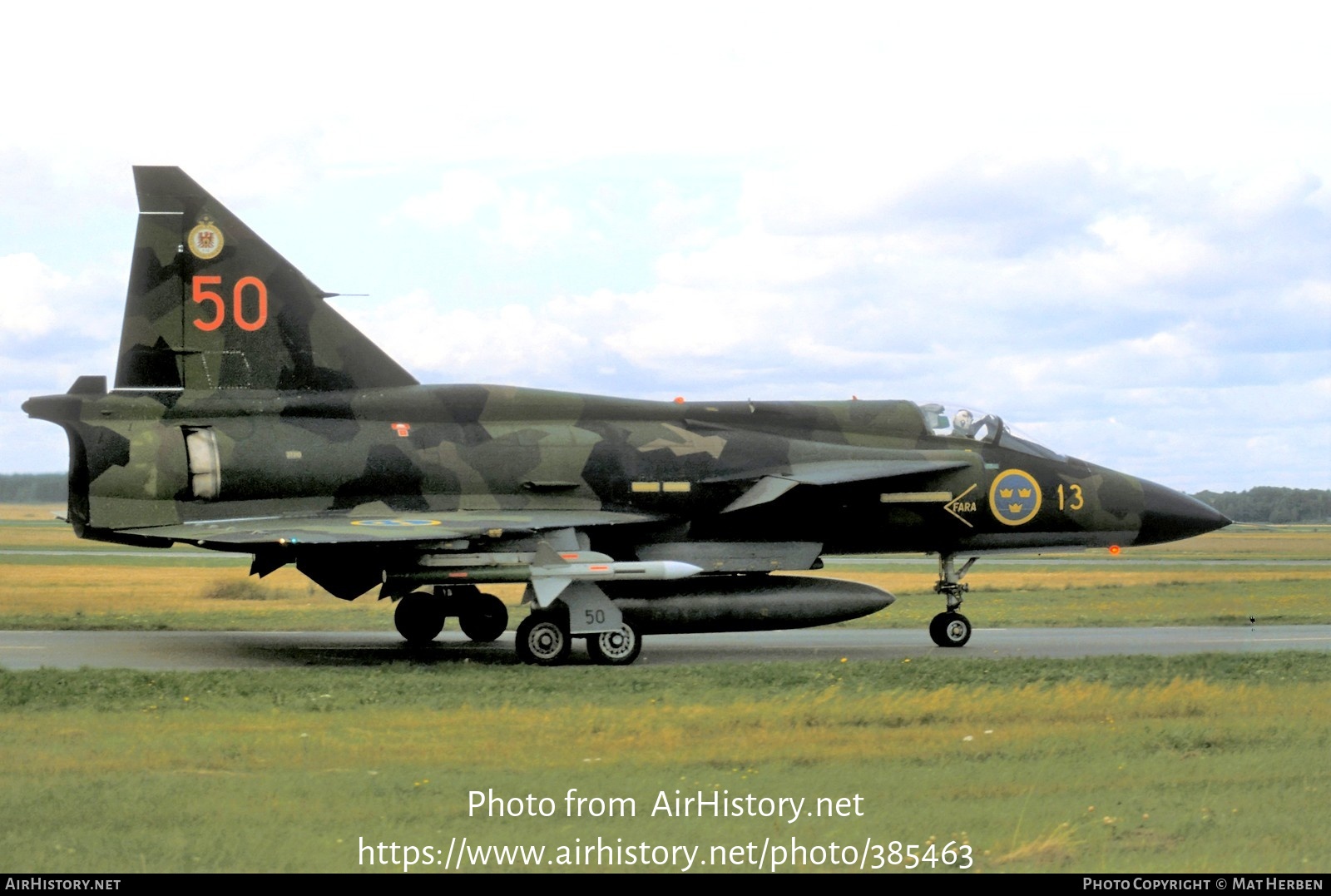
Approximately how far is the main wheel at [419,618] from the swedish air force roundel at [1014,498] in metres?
7.78

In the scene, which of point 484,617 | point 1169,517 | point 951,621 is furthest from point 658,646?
point 1169,517

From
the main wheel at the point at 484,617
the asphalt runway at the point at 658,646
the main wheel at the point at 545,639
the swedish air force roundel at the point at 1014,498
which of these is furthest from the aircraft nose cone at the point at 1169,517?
the main wheel at the point at 484,617

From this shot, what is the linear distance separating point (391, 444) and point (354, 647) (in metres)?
3.00

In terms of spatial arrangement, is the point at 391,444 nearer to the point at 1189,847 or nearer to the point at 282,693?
the point at 282,693

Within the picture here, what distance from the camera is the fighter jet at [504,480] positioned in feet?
55.0

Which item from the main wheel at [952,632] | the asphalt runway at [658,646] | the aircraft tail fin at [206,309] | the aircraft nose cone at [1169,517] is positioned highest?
the aircraft tail fin at [206,309]

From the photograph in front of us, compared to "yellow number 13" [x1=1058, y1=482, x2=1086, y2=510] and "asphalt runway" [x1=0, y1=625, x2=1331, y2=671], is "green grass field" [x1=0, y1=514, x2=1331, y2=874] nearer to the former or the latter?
"asphalt runway" [x1=0, y1=625, x2=1331, y2=671]

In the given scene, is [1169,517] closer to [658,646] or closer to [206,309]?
[658,646]

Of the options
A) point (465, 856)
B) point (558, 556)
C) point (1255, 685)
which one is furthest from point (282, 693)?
point (1255, 685)

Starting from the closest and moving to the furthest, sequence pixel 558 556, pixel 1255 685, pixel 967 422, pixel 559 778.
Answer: pixel 559 778 < pixel 1255 685 < pixel 558 556 < pixel 967 422

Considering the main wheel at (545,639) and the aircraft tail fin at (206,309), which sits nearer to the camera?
the main wheel at (545,639)

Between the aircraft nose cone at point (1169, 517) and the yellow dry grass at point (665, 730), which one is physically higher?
the aircraft nose cone at point (1169, 517)

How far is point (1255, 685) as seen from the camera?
47.5 ft

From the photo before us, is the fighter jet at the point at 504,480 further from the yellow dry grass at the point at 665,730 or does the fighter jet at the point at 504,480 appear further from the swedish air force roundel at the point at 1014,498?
the yellow dry grass at the point at 665,730
